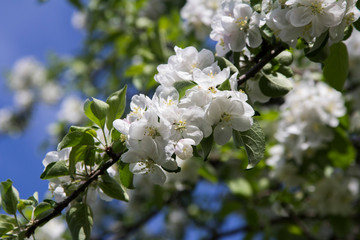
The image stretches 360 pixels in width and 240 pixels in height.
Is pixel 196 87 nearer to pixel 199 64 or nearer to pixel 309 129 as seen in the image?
pixel 199 64

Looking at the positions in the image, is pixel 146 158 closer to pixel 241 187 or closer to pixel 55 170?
pixel 55 170

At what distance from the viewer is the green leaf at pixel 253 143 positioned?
1237 mm

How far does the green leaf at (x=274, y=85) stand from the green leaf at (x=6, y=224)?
1.04m

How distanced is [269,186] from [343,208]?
2.66 feet

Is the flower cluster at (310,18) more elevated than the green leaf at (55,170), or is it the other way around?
the green leaf at (55,170)

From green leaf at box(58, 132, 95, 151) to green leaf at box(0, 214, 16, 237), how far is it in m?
0.33

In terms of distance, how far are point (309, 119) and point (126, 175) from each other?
183cm

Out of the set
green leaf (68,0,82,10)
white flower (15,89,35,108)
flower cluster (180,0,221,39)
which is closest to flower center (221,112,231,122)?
flower cluster (180,0,221,39)

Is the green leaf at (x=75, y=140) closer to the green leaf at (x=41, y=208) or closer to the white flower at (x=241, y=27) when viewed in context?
the green leaf at (x=41, y=208)

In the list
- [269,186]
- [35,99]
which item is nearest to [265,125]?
[269,186]

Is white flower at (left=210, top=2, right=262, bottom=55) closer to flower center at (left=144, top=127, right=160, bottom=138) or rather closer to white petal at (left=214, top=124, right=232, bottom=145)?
white petal at (left=214, top=124, right=232, bottom=145)

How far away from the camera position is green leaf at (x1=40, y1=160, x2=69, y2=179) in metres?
1.30

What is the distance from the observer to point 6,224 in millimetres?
1301

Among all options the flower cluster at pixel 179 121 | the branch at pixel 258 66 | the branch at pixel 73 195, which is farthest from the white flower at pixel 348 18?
the branch at pixel 73 195
